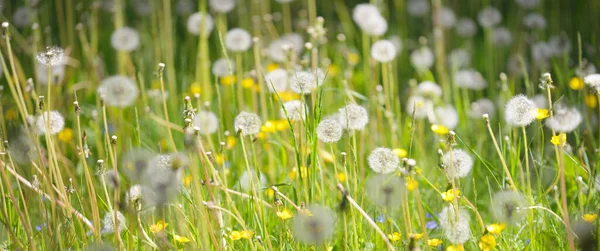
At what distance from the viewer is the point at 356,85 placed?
2619 mm

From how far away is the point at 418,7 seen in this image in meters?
3.30

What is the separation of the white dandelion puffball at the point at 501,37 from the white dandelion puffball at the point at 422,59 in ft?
0.93

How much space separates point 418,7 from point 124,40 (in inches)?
53.1

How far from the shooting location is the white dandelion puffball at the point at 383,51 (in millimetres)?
2023

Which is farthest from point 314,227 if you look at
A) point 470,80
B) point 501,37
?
point 501,37

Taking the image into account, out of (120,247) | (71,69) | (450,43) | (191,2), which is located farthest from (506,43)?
(120,247)

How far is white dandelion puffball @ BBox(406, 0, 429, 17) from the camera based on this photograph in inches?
129

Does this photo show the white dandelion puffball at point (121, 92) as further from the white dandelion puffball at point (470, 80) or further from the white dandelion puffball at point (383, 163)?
the white dandelion puffball at point (470, 80)

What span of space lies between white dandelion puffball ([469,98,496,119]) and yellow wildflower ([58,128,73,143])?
1144 mm

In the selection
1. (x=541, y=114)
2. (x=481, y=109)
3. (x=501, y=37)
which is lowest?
(x=481, y=109)

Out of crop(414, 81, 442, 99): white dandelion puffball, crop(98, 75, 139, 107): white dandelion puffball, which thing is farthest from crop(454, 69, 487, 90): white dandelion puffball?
crop(98, 75, 139, 107): white dandelion puffball

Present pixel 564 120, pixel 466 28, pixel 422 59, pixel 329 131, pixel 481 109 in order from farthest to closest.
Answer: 1. pixel 466 28
2. pixel 422 59
3. pixel 481 109
4. pixel 564 120
5. pixel 329 131

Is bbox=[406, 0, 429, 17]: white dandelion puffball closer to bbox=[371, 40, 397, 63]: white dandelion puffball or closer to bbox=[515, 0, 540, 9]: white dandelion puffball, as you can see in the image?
bbox=[515, 0, 540, 9]: white dandelion puffball

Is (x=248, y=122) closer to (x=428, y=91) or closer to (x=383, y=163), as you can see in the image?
(x=383, y=163)
